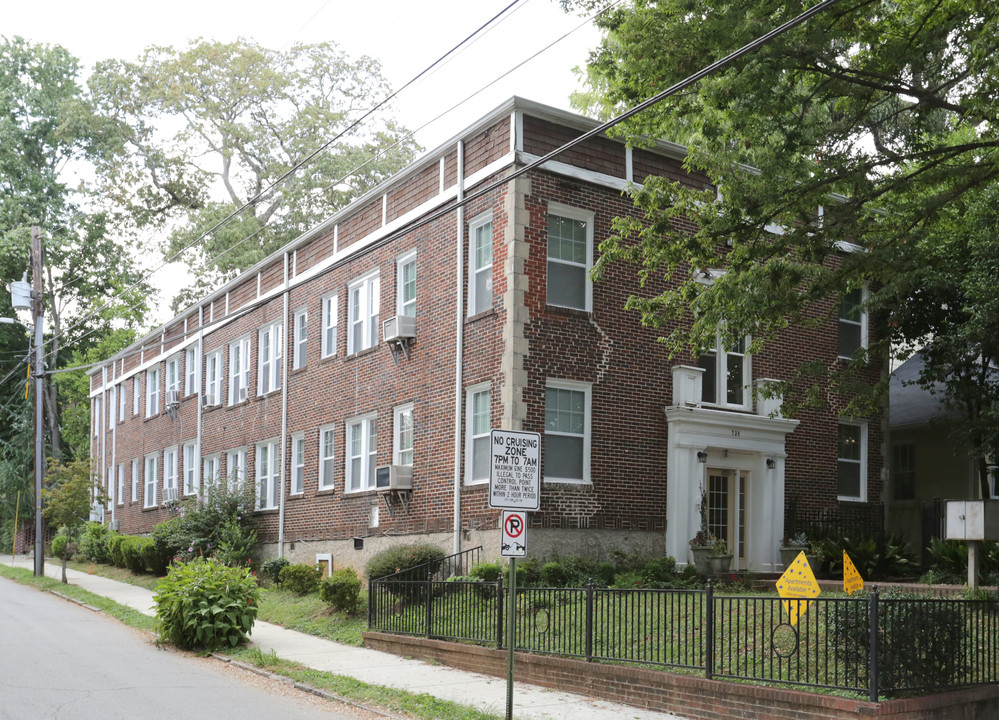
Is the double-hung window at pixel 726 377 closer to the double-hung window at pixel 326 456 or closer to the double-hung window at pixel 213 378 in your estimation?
the double-hung window at pixel 326 456

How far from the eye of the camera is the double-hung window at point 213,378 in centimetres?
3306

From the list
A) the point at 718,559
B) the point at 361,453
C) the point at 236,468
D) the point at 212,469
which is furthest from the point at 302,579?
the point at 212,469

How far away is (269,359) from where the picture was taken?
29.7m

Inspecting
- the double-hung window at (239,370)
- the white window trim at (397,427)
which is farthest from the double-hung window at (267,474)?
the white window trim at (397,427)

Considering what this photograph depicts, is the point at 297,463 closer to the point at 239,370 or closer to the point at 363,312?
the point at 363,312

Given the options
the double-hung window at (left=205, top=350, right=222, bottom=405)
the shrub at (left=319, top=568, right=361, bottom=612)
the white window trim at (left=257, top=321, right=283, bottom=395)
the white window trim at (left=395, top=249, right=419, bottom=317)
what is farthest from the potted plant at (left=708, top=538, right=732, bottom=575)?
the double-hung window at (left=205, top=350, right=222, bottom=405)

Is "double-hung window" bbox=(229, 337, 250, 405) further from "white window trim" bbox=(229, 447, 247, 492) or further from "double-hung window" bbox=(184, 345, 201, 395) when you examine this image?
"double-hung window" bbox=(184, 345, 201, 395)

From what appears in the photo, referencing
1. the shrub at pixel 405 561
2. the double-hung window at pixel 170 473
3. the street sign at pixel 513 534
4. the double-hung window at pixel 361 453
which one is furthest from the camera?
the double-hung window at pixel 170 473

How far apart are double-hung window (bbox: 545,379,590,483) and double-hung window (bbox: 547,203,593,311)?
5.14 ft

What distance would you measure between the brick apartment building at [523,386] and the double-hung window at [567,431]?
0.03 metres

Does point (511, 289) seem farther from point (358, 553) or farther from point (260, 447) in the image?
point (260, 447)

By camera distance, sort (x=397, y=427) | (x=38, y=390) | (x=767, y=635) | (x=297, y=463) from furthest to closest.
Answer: (x=38, y=390) → (x=297, y=463) → (x=397, y=427) → (x=767, y=635)

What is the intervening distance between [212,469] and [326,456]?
28.5ft

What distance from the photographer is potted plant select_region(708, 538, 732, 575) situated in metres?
19.8
